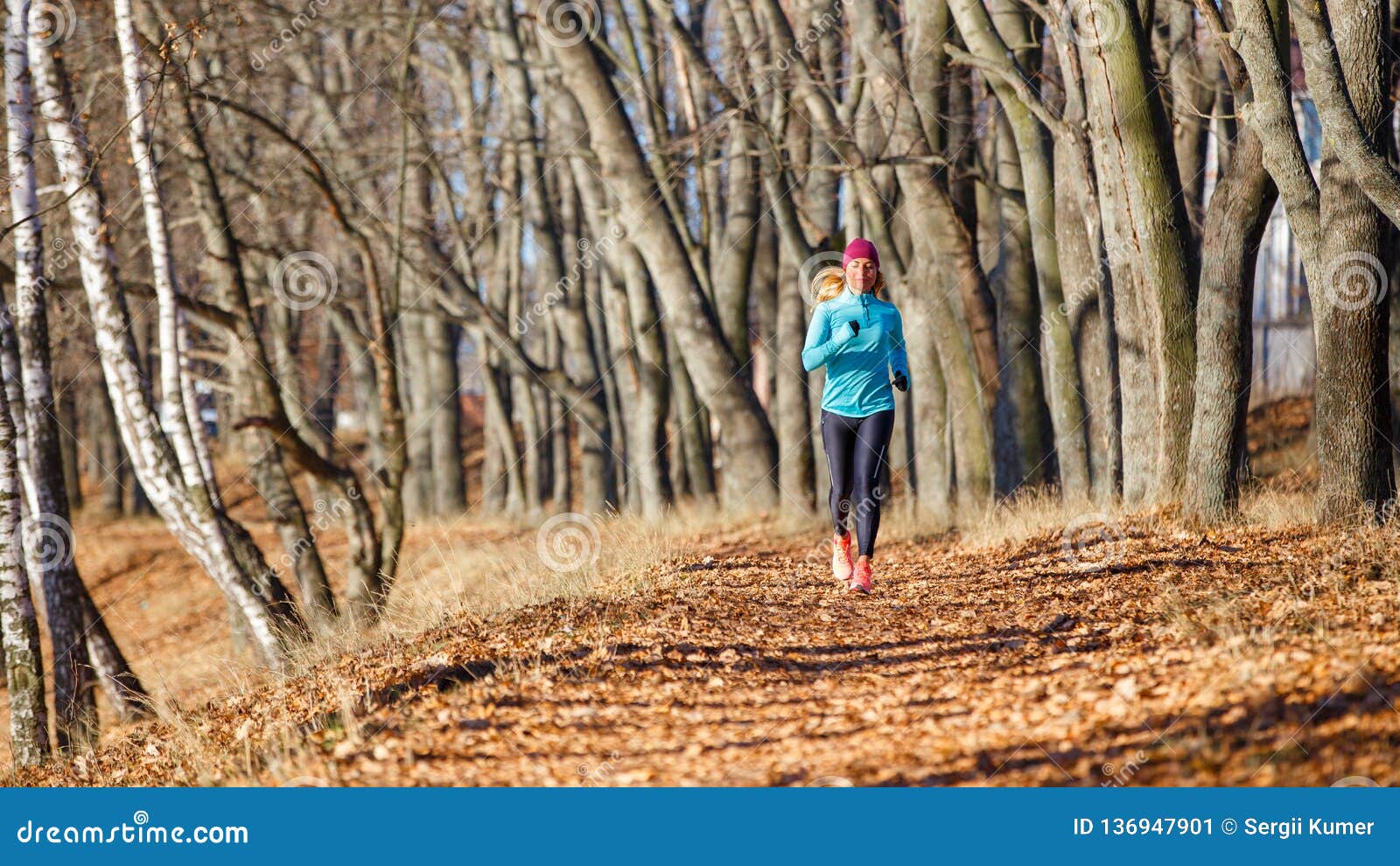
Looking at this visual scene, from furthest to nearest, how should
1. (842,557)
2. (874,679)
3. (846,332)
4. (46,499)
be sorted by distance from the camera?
(46,499) < (842,557) < (846,332) < (874,679)

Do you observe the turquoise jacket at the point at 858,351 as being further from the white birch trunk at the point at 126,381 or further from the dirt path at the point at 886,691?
the white birch trunk at the point at 126,381

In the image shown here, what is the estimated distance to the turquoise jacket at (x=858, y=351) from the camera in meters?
7.64

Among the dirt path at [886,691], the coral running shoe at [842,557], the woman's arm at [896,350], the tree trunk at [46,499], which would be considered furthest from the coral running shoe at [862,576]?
the tree trunk at [46,499]

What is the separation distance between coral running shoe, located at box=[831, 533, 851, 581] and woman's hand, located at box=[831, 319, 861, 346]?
4.17 ft

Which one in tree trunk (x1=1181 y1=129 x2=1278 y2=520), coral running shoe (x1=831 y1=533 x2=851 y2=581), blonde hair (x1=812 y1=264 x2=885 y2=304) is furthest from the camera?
tree trunk (x1=1181 y1=129 x2=1278 y2=520)

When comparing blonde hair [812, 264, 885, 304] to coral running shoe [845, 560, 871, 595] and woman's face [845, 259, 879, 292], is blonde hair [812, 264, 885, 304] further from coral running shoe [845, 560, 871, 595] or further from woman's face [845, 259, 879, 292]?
coral running shoe [845, 560, 871, 595]

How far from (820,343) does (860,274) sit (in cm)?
46

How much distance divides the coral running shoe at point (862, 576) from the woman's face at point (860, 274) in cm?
165

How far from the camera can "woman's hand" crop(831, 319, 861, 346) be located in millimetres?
7602

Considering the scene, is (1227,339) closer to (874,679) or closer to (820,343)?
(820,343)

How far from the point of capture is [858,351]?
767 centimetres

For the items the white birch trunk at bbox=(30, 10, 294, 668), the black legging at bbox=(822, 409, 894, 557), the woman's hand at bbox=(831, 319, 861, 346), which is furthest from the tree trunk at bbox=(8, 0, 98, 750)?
the woman's hand at bbox=(831, 319, 861, 346)

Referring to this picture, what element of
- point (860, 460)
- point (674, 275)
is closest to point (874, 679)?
point (860, 460)

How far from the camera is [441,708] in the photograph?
5738mm
